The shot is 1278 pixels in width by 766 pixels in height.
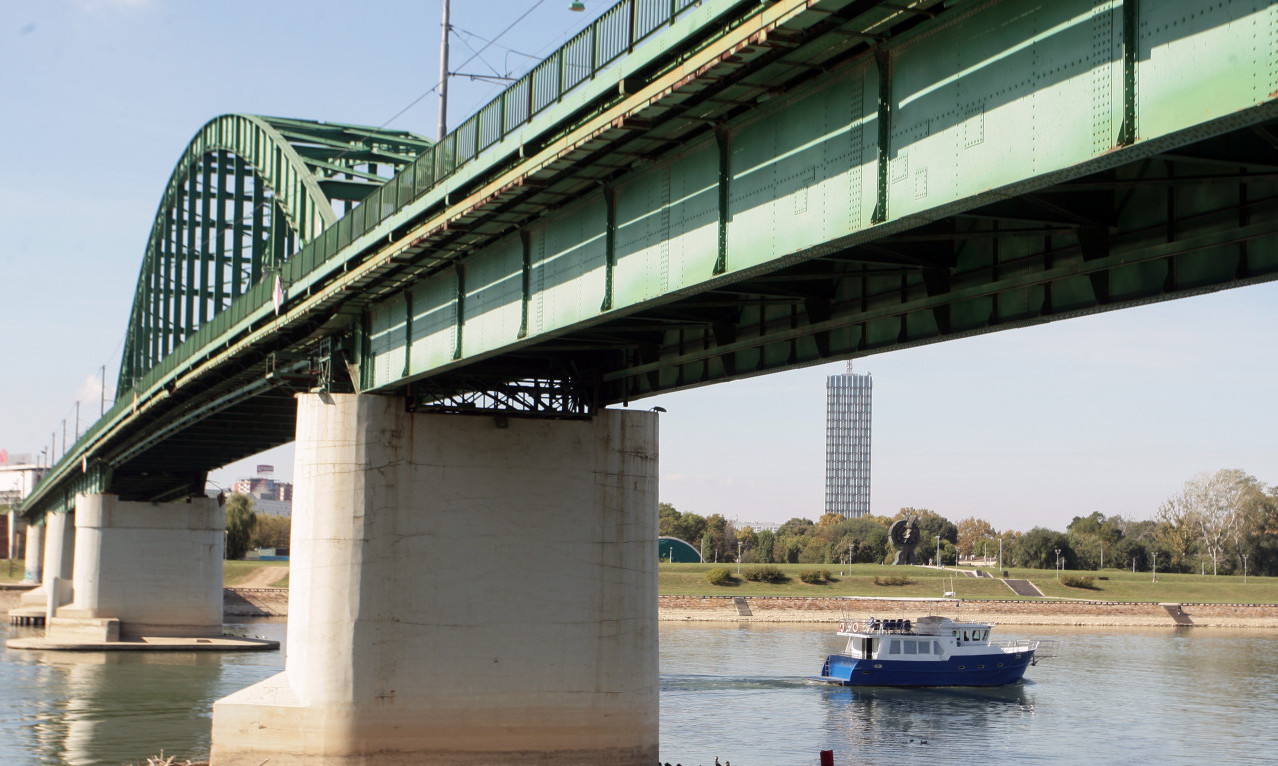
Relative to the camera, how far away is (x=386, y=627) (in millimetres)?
29562

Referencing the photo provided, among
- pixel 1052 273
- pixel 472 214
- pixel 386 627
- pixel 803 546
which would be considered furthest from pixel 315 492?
pixel 803 546

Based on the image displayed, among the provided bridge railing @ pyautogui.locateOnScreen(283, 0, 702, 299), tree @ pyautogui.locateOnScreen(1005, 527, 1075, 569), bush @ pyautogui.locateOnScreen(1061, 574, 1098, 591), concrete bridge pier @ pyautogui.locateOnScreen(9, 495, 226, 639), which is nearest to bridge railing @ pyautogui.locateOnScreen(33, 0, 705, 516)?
bridge railing @ pyautogui.locateOnScreen(283, 0, 702, 299)

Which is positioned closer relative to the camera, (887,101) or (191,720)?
(887,101)

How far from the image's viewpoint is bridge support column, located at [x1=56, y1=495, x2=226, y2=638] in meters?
74.3

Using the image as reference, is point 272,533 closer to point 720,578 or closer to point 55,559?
point 720,578

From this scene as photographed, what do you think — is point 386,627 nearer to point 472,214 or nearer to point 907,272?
point 472,214

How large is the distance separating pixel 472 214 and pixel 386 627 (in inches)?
423

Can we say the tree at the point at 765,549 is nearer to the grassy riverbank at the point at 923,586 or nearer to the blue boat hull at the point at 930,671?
the grassy riverbank at the point at 923,586

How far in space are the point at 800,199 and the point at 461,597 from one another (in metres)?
16.6

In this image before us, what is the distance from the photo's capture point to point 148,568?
75188mm

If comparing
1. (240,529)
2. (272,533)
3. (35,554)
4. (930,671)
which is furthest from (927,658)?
(272,533)

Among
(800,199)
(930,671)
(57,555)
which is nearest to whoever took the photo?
(800,199)

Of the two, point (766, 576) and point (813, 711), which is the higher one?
point (766, 576)

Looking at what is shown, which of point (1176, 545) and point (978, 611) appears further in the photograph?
point (1176, 545)
